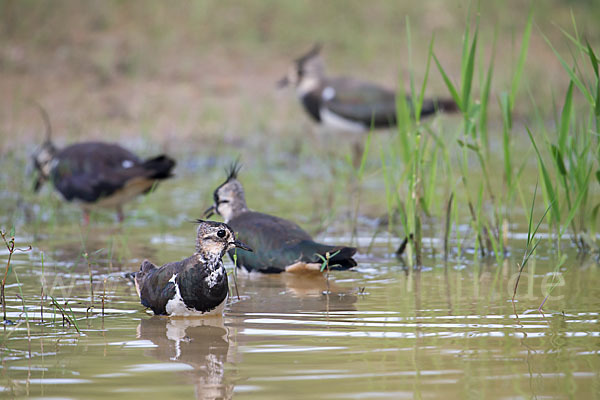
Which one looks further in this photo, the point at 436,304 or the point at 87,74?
the point at 87,74

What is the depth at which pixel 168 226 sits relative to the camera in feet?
22.4

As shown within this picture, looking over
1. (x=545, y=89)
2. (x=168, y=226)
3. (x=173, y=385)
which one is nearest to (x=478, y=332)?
(x=173, y=385)

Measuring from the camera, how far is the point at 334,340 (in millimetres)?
3709

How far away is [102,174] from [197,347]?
3589 millimetres

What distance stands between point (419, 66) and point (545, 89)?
1901mm

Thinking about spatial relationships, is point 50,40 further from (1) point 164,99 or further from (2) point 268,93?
(2) point 268,93

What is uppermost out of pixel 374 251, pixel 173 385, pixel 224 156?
pixel 224 156

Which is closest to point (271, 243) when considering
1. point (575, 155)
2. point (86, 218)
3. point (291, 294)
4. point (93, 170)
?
point (291, 294)

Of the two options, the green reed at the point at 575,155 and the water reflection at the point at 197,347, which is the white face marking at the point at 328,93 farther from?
the water reflection at the point at 197,347

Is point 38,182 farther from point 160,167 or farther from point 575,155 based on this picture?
point 575,155

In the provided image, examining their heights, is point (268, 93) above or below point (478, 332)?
above

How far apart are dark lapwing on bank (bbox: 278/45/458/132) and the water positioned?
4.64 meters

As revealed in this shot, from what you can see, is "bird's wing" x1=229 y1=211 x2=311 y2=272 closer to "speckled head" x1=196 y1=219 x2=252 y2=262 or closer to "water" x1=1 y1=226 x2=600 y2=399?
"water" x1=1 y1=226 x2=600 y2=399

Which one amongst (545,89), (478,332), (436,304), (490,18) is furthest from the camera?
(490,18)
